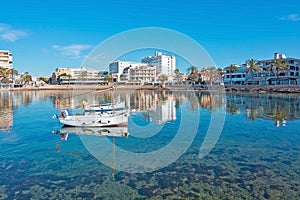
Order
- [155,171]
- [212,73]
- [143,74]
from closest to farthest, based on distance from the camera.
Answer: [155,171], [212,73], [143,74]

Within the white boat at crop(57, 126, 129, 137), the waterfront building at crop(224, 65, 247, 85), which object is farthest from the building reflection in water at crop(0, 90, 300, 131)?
the waterfront building at crop(224, 65, 247, 85)

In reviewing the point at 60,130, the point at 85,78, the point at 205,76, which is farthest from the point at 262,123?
the point at 205,76

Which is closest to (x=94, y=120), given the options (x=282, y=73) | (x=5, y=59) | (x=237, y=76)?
(x=282, y=73)

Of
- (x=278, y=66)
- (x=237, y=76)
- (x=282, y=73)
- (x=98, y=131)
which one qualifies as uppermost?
(x=278, y=66)

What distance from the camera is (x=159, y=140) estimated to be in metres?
14.2

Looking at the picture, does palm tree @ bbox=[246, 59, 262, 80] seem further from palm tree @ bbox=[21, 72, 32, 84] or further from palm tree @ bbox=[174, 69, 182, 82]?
palm tree @ bbox=[21, 72, 32, 84]

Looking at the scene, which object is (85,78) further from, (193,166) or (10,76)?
(193,166)

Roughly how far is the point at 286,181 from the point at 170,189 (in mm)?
4219

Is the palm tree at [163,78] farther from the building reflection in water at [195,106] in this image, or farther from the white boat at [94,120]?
the white boat at [94,120]

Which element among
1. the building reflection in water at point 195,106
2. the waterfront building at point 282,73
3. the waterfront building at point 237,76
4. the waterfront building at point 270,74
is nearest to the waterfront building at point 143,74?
the waterfront building at point 237,76

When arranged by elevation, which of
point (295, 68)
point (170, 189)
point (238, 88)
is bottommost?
point (170, 189)

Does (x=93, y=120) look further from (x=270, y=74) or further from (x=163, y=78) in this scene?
(x=163, y=78)

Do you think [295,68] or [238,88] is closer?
[295,68]

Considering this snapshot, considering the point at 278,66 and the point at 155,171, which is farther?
the point at 278,66
